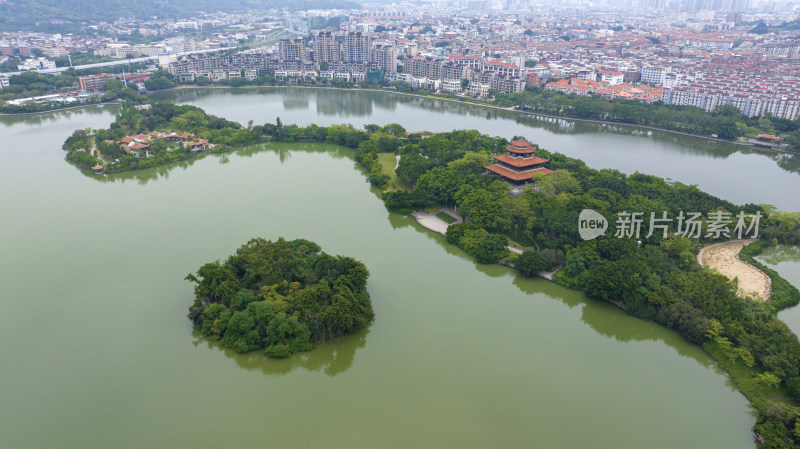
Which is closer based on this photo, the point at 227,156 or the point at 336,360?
the point at 336,360

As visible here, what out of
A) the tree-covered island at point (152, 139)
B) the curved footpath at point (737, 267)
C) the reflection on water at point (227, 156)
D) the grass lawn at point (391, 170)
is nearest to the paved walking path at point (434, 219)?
the grass lawn at point (391, 170)

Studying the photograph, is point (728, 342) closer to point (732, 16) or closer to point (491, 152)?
→ point (491, 152)

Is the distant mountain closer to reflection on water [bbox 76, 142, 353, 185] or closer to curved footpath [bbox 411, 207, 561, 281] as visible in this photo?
reflection on water [bbox 76, 142, 353, 185]

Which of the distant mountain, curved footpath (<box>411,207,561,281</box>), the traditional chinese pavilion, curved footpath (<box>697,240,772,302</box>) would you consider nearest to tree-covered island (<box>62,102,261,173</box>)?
curved footpath (<box>411,207,561,281</box>)

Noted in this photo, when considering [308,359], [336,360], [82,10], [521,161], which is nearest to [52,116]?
[521,161]

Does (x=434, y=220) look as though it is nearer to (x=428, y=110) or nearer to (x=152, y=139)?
(x=152, y=139)

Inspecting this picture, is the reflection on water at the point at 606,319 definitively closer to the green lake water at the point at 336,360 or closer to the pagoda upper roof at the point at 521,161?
the green lake water at the point at 336,360
